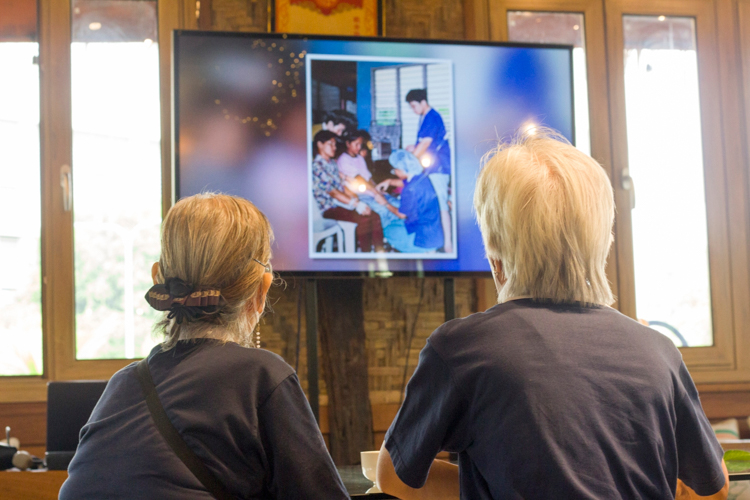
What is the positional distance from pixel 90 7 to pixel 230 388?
2250mm

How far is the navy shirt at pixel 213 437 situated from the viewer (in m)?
0.94

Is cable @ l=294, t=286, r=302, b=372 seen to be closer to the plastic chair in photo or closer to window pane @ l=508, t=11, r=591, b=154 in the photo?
the plastic chair in photo

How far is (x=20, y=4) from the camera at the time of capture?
8.41 feet

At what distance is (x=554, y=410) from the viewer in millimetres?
843

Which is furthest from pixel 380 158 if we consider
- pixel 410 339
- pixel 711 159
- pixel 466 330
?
pixel 711 159

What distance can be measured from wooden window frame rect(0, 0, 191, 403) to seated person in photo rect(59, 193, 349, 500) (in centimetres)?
153

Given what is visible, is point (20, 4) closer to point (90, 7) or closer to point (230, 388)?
point (90, 7)

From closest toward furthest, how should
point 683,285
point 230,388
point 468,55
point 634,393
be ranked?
point 634,393, point 230,388, point 468,55, point 683,285

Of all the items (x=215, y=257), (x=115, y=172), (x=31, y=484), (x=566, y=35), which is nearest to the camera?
(x=215, y=257)

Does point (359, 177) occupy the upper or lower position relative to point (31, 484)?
upper

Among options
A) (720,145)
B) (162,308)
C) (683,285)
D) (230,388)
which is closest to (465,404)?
(230,388)

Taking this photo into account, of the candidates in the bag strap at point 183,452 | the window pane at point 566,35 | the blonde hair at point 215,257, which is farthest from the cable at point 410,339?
the bag strap at point 183,452

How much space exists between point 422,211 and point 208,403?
60.4 inches

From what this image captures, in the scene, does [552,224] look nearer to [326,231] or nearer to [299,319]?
[326,231]
